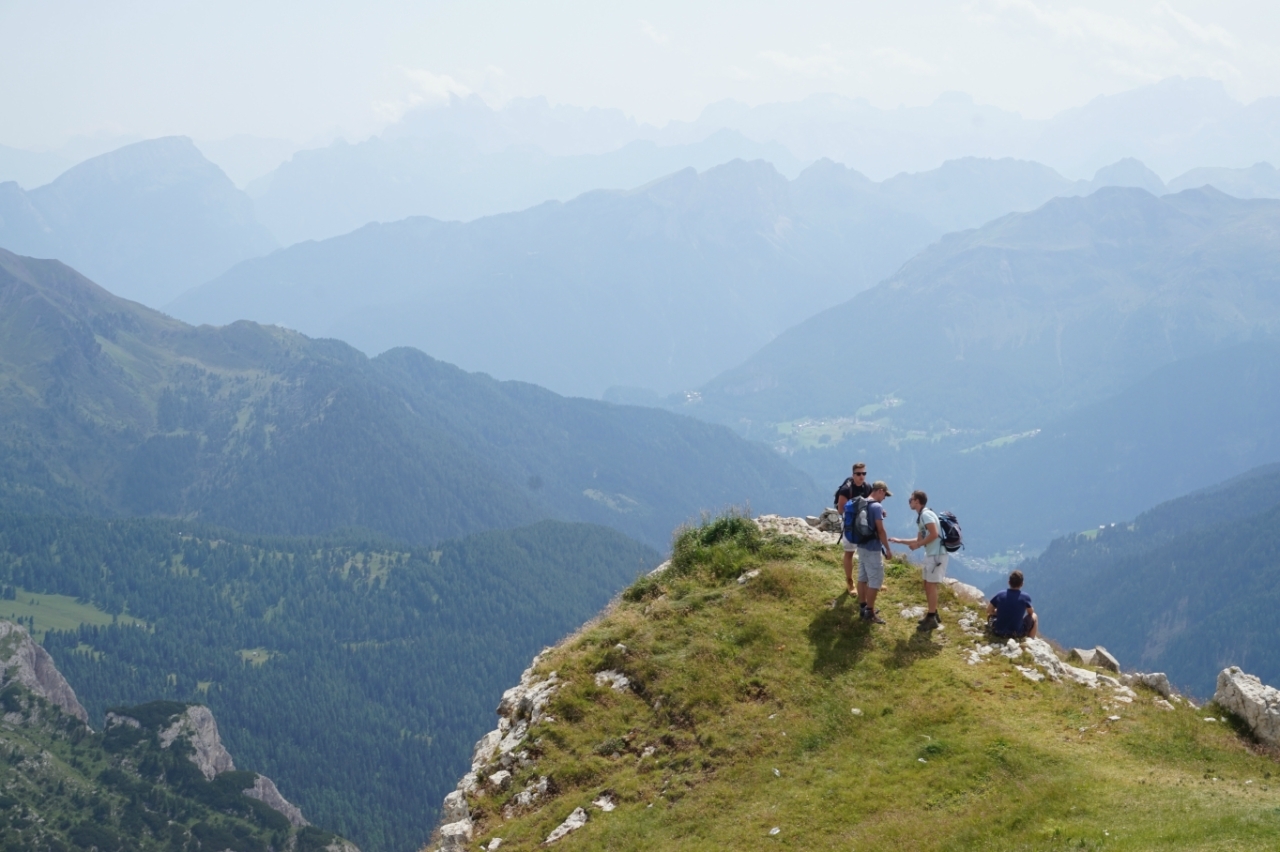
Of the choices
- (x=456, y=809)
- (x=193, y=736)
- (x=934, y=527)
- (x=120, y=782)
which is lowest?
(x=193, y=736)

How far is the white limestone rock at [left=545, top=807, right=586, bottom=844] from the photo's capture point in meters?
21.0

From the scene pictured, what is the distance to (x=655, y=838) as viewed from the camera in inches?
774

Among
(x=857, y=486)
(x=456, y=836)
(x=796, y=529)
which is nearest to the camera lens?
(x=456, y=836)

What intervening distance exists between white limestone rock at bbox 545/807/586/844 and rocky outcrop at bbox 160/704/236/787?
17543 cm

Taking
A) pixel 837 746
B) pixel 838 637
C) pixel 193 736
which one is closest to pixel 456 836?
pixel 837 746

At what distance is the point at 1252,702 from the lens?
64.7 feet

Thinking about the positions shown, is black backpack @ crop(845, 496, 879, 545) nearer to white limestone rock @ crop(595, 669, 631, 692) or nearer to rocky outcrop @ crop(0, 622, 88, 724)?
white limestone rock @ crop(595, 669, 631, 692)

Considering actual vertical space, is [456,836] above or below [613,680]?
below

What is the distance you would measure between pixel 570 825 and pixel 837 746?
6486mm

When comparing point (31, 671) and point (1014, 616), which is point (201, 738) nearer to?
point (31, 671)

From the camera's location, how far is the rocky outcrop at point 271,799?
168 m

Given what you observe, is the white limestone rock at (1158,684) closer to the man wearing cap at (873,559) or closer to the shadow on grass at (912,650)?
the shadow on grass at (912,650)

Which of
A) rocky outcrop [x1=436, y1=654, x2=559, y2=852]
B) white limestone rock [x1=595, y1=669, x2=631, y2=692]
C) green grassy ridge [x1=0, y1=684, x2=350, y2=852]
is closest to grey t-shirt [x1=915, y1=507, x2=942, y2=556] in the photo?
white limestone rock [x1=595, y1=669, x2=631, y2=692]

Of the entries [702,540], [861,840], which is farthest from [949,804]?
[702,540]
